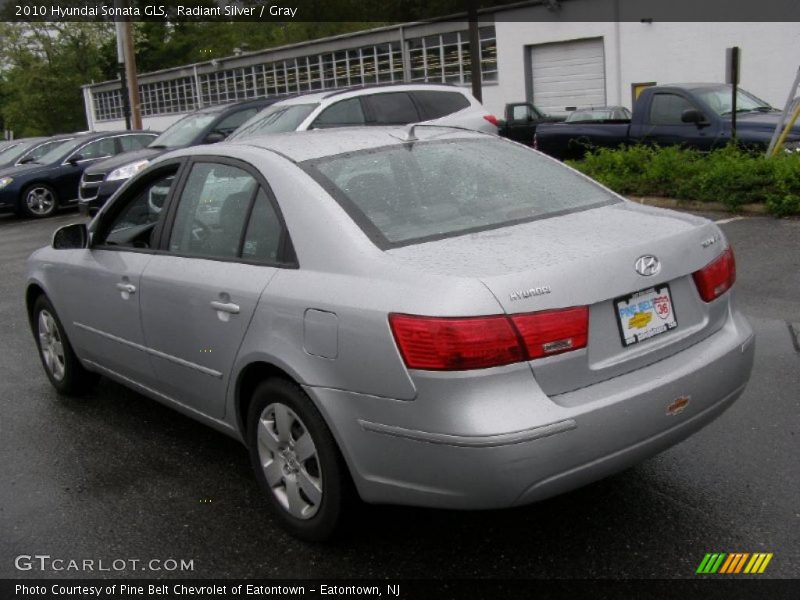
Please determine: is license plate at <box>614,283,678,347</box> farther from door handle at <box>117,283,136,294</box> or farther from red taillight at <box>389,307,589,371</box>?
door handle at <box>117,283,136,294</box>

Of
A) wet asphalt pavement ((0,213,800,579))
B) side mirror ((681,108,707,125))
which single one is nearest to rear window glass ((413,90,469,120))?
side mirror ((681,108,707,125))

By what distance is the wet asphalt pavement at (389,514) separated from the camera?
3488 mm

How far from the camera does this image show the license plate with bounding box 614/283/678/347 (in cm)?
328

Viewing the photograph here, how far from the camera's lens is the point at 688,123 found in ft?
43.1

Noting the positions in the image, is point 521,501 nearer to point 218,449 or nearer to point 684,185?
point 218,449

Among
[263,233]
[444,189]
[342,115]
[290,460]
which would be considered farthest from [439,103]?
[290,460]

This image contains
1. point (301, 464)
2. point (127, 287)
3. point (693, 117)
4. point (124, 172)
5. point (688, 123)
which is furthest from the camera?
point (124, 172)

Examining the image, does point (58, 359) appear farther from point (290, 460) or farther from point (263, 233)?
point (290, 460)

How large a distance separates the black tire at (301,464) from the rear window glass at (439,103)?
860cm

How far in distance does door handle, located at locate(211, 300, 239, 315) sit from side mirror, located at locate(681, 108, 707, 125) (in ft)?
34.0

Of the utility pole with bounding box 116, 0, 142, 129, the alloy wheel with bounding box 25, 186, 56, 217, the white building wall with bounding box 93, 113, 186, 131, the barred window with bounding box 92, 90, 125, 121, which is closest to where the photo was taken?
the alloy wheel with bounding box 25, 186, 56, 217

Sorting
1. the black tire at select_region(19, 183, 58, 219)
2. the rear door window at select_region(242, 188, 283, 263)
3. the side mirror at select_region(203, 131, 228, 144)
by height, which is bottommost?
the black tire at select_region(19, 183, 58, 219)

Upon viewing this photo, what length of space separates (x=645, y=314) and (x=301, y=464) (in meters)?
1.40

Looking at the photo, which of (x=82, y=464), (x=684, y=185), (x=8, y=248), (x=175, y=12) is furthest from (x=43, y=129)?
(x=82, y=464)
